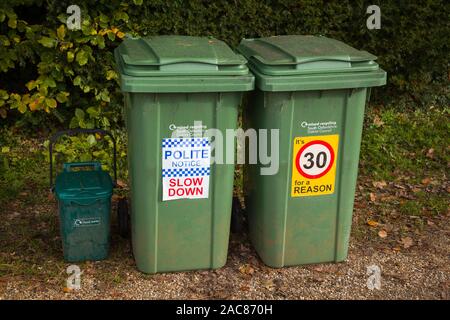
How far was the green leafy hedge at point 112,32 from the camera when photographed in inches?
248

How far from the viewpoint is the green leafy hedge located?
6301mm

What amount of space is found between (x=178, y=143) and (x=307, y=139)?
0.83 meters

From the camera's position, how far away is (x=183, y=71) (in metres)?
4.07

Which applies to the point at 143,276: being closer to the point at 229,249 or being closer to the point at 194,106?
the point at 229,249

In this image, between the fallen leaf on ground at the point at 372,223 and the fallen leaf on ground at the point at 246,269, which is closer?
the fallen leaf on ground at the point at 246,269

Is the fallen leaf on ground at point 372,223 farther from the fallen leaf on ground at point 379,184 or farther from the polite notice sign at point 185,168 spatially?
the polite notice sign at point 185,168

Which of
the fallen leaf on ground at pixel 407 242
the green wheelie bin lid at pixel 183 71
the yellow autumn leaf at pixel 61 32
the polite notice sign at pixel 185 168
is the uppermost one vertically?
the green wheelie bin lid at pixel 183 71

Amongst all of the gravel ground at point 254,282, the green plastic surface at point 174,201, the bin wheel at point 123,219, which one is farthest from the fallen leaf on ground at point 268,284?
the bin wheel at point 123,219

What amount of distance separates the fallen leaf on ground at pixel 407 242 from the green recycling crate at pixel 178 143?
147 cm

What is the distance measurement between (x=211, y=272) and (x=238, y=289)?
269mm

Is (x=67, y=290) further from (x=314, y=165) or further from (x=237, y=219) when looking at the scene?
(x=314, y=165)

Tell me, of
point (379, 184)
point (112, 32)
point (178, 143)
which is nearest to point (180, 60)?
point (178, 143)

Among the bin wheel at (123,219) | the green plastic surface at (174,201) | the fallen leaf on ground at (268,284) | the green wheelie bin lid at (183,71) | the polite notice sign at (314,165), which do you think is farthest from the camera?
the bin wheel at (123,219)

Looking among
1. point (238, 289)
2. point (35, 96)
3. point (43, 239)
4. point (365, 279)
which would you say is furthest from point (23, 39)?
point (365, 279)
